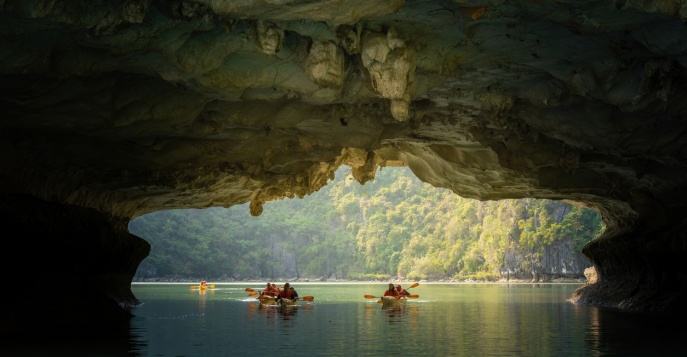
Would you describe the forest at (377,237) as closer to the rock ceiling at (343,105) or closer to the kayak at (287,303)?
the kayak at (287,303)

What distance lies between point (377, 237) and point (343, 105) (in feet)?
443

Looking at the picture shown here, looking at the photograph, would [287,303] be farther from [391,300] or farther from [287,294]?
[391,300]

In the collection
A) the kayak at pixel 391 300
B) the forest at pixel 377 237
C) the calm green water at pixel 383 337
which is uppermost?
the forest at pixel 377 237

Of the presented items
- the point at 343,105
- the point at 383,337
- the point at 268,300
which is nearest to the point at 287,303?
the point at 268,300

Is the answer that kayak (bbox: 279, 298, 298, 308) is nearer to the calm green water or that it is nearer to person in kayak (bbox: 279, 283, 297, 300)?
person in kayak (bbox: 279, 283, 297, 300)

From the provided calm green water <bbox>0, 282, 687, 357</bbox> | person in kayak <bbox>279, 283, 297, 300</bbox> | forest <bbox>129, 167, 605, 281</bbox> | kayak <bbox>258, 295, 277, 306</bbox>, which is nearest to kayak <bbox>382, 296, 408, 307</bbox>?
person in kayak <bbox>279, 283, 297, 300</bbox>

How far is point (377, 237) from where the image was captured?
496 ft

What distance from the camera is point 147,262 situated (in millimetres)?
113875

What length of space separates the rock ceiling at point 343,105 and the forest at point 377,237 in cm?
6231

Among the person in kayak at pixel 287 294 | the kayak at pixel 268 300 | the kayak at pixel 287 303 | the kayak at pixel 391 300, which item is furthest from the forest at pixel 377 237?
the kayak at pixel 287 303

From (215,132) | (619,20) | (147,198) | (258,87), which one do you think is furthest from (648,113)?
(147,198)

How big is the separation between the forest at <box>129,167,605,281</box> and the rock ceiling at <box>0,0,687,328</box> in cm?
6231

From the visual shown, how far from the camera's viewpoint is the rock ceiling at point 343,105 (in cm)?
1144

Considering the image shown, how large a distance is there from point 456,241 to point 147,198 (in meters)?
94.6
